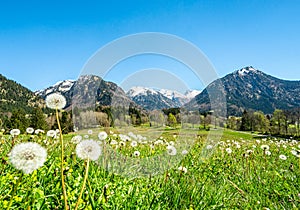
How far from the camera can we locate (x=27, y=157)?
1441 mm

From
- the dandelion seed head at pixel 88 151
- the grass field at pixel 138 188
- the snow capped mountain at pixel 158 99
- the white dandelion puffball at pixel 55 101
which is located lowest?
the grass field at pixel 138 188

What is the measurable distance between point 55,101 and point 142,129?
22.2 ft

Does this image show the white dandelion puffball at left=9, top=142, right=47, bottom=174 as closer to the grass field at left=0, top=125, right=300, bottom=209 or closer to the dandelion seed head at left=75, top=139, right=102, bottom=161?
the grass field at left=0, top=125, right=300, bottom=209

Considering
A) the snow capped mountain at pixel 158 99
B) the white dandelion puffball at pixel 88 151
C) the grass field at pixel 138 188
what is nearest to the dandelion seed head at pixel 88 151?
the white dandelion puffball at pixel 88 151

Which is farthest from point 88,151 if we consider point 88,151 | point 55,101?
point 55,101

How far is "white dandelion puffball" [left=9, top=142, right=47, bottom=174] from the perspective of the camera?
139cm

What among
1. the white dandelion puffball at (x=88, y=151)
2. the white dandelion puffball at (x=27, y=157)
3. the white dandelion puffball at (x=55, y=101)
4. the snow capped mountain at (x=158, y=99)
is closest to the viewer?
the white dandelion puffball at (x=27, y=157)

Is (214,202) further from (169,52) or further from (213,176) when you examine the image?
(169,52)

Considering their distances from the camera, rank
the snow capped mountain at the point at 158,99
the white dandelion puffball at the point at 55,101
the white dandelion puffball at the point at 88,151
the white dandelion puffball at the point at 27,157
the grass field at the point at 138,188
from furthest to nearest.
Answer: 1. the snow capped mountain at the point at 158,99
2. the grass field at the point at 138,188
3. the white dandelion puffball at the point at 55,101
4. the white dandelion puffball at the point at 88,151
5. the white dandelion puffball at the point at 27,157

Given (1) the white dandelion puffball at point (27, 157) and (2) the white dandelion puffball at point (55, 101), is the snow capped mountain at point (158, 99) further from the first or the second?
(1) the white dandelion puffball at point (27, 157)

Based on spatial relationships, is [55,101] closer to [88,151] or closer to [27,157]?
[88,151]

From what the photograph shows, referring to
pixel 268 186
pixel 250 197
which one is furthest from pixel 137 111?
pixel 250 197

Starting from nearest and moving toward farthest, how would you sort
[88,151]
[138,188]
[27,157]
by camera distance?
[27,157]
[88,151]
[138,188]

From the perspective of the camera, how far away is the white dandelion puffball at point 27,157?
1.39m
